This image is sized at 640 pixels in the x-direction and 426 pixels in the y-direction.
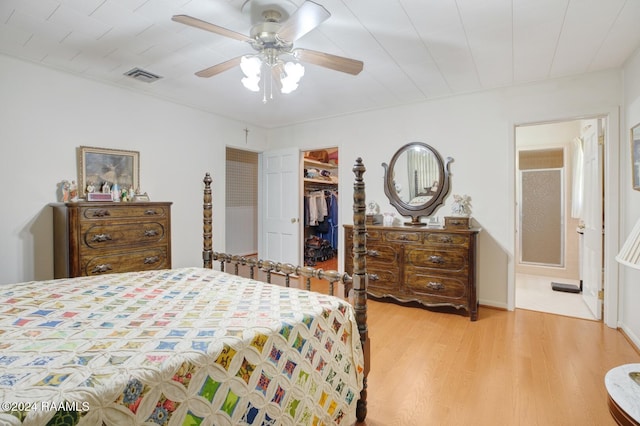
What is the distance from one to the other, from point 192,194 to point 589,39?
13.7 feet

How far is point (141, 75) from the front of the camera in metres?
3.09

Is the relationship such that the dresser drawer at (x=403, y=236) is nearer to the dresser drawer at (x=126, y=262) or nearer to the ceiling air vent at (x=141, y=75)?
the dresser drawer at (x=126, y=262)

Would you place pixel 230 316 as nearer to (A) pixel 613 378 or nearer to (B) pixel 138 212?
(A) pixel 613 378

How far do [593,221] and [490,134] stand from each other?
1.41 metres

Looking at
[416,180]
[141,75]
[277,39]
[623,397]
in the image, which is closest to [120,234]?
[141,75]

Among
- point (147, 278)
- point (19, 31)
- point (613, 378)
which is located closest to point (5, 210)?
point (19, 31)

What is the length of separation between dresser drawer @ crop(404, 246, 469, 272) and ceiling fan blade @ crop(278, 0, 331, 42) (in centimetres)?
250

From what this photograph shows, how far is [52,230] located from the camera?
2.95m

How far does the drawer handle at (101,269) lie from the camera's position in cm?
277

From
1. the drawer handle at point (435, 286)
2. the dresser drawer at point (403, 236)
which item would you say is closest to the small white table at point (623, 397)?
the drawer handle at point (435, 286)

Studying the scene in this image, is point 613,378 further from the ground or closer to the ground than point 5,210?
closer to the ground

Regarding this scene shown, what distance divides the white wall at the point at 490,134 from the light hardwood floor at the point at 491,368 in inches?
27.4

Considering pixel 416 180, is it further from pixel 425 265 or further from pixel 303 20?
pixel 303 20

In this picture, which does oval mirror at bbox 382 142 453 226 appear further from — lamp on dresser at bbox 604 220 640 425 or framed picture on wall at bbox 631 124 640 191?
lamp on dresser at bbox 604 220 640 425
